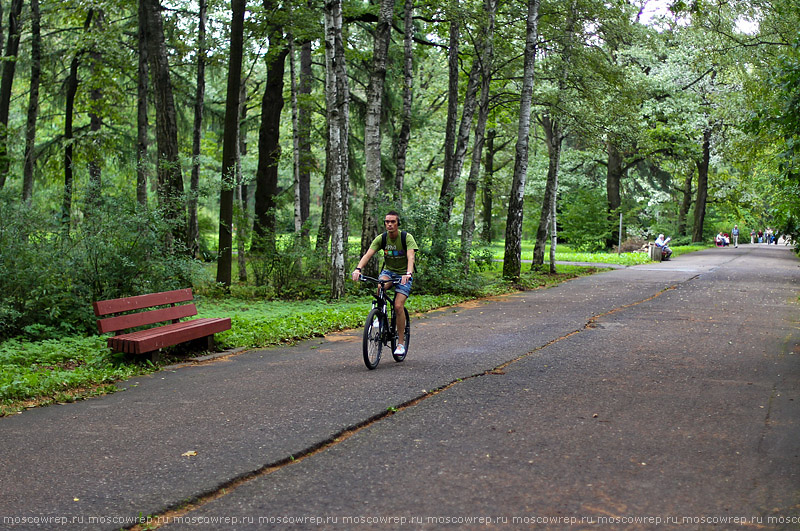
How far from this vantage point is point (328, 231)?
20.9 meters

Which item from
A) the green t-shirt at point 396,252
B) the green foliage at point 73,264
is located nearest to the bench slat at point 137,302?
the green foliage at point 73,264

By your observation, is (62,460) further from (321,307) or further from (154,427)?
(321,307)

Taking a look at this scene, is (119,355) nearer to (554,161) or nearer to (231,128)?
(231,128)

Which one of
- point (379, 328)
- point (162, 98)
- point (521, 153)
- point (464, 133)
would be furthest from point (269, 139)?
point (379, 328)

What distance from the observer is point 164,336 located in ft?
30.9

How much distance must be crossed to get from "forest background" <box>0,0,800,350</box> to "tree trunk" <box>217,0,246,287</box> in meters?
0.05

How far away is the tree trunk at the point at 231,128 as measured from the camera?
16969mm

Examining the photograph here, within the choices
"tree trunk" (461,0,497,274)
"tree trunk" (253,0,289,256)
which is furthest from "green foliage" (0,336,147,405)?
"tree trunk" (253,0,289,256)

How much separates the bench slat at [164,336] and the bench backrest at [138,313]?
148mm

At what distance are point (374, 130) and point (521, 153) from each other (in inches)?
214

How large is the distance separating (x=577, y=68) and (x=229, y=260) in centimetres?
1191

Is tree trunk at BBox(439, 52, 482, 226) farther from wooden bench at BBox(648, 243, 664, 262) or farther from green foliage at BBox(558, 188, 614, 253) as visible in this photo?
green foliage at BBox(558, 188, 614, 253)

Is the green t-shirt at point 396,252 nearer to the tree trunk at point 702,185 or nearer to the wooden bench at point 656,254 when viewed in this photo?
the wooden bench at point 656,254

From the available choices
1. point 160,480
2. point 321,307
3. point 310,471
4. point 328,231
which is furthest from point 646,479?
A: point 328,231
